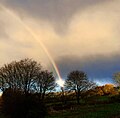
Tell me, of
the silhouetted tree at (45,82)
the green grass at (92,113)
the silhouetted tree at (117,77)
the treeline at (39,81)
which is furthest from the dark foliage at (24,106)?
the silhouetted tree at (117,77)

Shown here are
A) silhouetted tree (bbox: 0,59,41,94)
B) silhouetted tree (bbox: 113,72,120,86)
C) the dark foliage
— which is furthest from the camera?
silhouetted tree (bbox: 113,72,120,86)

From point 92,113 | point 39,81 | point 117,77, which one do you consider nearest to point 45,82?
point 39,81

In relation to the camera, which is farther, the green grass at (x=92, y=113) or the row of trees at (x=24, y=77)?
the row of trees at (x=24, y=77)

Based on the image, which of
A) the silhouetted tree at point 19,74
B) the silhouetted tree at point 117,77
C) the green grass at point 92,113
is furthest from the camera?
the silhouetted tree at point 117,77

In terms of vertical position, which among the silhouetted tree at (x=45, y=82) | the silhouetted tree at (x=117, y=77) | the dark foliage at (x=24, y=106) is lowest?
the dark foliage at (x=24, y=106)

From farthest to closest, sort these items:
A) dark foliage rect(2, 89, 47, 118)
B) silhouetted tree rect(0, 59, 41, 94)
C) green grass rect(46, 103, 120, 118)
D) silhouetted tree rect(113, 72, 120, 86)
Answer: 1. silhouetted tree rect(113, 72, 120, 86)
2. silhouetted tree rect(0, 59, 41, 94)
3. green grass rect(46, 103, 120, 118)
4. dark foliage rect(2, 89, 47, 118)

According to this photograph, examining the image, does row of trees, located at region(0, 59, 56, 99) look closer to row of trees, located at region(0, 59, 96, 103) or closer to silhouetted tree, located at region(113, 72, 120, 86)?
row of trees, located at region(0, 59, 96, 103)

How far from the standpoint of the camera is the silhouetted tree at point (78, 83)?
360 ft

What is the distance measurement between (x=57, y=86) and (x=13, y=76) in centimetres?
1607

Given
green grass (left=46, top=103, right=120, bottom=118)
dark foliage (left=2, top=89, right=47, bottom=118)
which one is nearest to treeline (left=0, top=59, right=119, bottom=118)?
green grass (left=46, top=103, right=120, bottom=118)

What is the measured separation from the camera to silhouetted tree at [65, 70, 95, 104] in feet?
360

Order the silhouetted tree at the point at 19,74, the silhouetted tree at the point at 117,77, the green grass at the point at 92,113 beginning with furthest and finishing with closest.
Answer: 1. the silhouetted tree at the point at 117,77
2. the silhouetted tree at the point at 19,74
3. the green grass at the point at 92,113

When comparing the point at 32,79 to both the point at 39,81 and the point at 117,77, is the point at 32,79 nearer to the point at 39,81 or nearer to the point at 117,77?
the point at 39,81

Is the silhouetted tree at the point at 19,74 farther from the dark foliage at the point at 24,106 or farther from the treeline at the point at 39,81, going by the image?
the dark foliage at the point at 24,106
